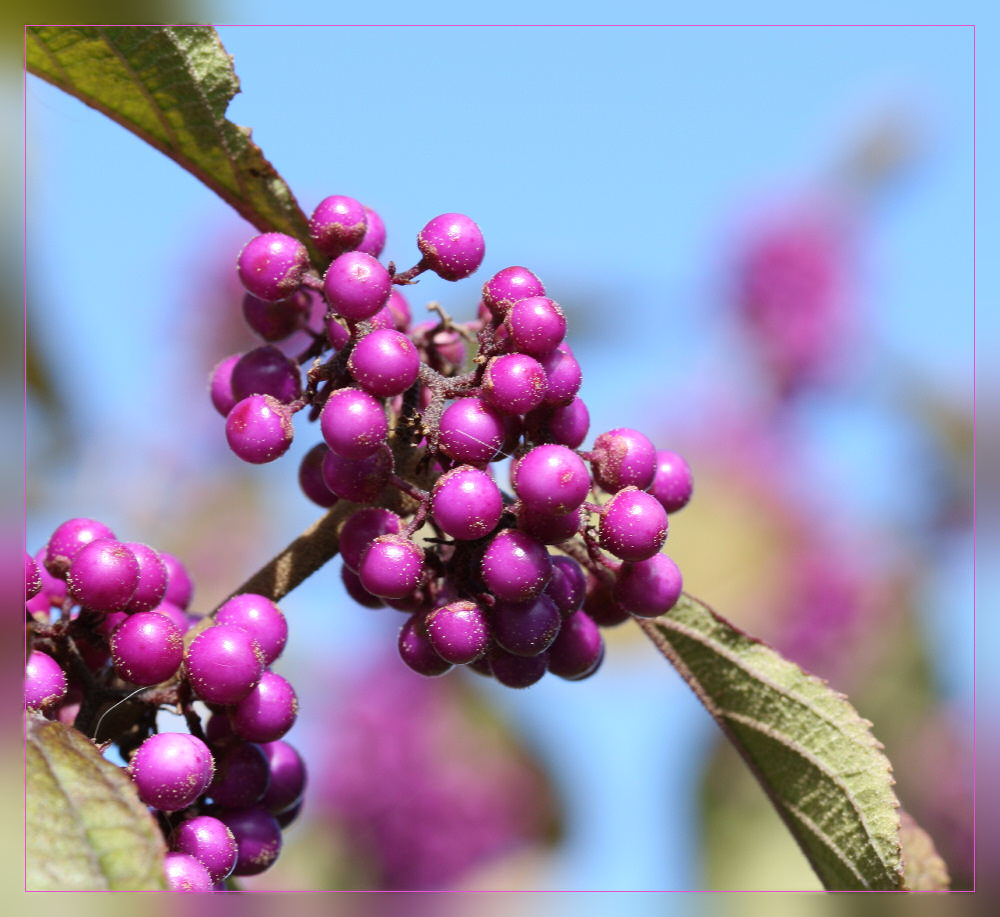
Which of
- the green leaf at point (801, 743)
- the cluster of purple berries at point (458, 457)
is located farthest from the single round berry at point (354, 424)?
the green leaf at point (801, 743)

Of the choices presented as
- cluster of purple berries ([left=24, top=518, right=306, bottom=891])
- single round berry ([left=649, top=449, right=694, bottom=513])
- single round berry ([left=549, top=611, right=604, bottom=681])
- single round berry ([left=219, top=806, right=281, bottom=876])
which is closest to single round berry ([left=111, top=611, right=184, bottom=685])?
cluster of purple berries ([left=24, top=518, right=306, bottom=891])

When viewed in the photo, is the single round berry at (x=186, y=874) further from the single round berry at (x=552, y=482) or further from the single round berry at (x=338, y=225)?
the single round berry at (x=338, y=225)

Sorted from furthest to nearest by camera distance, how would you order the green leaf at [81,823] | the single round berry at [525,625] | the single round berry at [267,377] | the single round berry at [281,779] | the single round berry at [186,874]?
the single round berry at [281,779] < the single round berry at [267,377] < the single round berry at [525,625] < the single round berry at [186,874] < the green leaf at [81,823]

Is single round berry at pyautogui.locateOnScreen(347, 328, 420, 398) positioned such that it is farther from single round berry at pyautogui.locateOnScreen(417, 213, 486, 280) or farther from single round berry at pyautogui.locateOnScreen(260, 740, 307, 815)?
single round berry at pyautogui.locateOnScreen(260, 740, 307, 815)

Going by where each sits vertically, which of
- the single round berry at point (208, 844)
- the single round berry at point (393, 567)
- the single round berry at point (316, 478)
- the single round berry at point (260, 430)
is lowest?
the single round berry at point (208, 844)

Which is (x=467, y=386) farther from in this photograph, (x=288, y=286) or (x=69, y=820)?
(x=69, y=820)

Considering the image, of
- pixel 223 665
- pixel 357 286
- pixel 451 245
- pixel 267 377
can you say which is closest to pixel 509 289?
pixel 451 245

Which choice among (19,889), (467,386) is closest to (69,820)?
(19,889)
